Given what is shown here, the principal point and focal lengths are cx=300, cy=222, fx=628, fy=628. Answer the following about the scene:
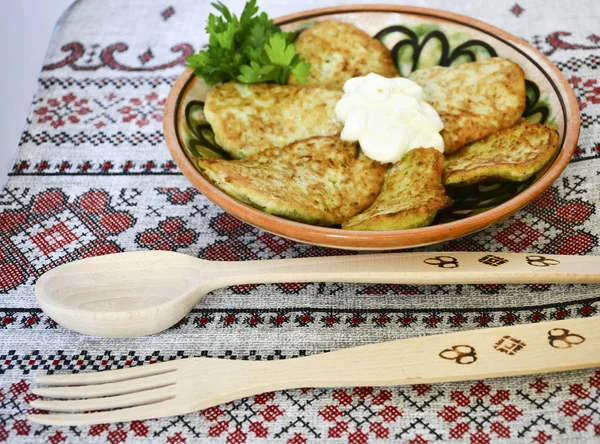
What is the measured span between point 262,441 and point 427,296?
615 millimetres

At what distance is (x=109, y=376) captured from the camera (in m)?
1.50

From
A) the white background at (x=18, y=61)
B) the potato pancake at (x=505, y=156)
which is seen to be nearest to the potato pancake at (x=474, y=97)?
the potato pancake at (x=505, y=156)

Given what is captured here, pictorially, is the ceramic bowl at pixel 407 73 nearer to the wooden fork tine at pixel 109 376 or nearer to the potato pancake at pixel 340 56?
the potato pancake at pixel 340 56

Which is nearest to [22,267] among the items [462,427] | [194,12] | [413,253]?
[413,253]

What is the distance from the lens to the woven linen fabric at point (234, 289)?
145 cm

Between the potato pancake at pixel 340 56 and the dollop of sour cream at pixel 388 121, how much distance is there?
0.33m

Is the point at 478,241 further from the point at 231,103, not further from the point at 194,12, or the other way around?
the point at 194,12

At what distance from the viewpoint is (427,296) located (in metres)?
1.75

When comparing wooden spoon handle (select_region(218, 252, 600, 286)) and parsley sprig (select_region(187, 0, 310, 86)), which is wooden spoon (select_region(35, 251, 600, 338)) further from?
parsley sprig (select_region(187, 0, 310, 86))

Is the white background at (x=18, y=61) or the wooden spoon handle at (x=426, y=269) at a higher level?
the white background at (x=18, y=61)

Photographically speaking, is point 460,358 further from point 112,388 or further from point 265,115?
point 265,115

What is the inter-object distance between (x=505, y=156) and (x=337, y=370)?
0.88 meters

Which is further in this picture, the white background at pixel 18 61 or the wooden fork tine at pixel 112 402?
the white background at pixel 18 61

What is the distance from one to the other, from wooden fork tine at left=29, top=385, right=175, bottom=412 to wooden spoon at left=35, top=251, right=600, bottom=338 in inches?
8.7
